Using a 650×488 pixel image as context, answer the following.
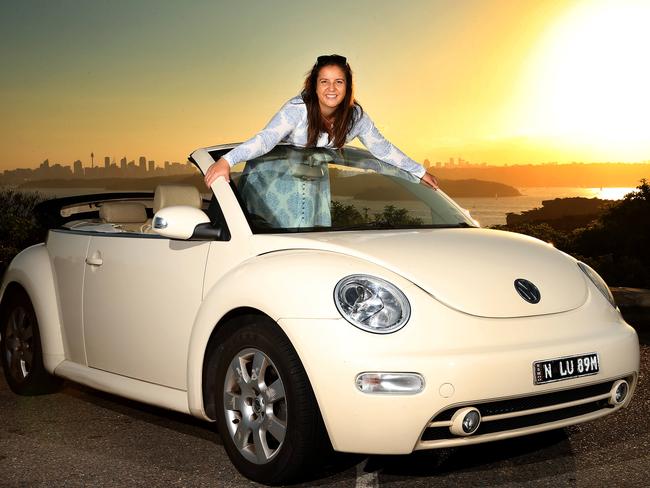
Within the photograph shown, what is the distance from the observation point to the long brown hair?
5293mm

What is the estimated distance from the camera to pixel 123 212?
6332 millimetres

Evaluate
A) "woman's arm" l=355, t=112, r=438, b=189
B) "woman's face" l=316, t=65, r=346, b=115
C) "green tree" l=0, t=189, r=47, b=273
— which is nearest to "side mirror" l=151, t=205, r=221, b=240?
"woman's face" l=316, t=65, r=346, b=115

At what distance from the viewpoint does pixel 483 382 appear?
3.88 m

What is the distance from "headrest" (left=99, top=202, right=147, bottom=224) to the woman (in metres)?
1.52

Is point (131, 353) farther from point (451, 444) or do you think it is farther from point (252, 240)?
point (451, 444)

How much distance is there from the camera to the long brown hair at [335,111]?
17.4 ft

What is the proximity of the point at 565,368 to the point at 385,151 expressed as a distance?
6.45ft

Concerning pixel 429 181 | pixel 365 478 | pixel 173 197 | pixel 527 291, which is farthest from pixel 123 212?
pixel 527 291

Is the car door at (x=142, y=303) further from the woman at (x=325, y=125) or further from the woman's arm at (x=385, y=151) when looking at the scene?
the woman's arm at (x=385, y=151)

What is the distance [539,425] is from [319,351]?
1.05 metres

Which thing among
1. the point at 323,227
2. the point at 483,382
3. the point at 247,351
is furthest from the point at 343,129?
the point at 483,382

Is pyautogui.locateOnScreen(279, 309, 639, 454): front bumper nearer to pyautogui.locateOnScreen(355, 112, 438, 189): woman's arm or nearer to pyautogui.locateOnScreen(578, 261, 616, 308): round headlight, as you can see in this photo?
pyautogui.locateOnScreen(578, 261, 616, 308): round headlight

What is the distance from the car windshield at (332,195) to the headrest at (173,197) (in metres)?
0.63

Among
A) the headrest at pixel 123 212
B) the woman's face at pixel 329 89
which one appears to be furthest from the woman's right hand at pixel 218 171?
the headrest at pixel 123 212
